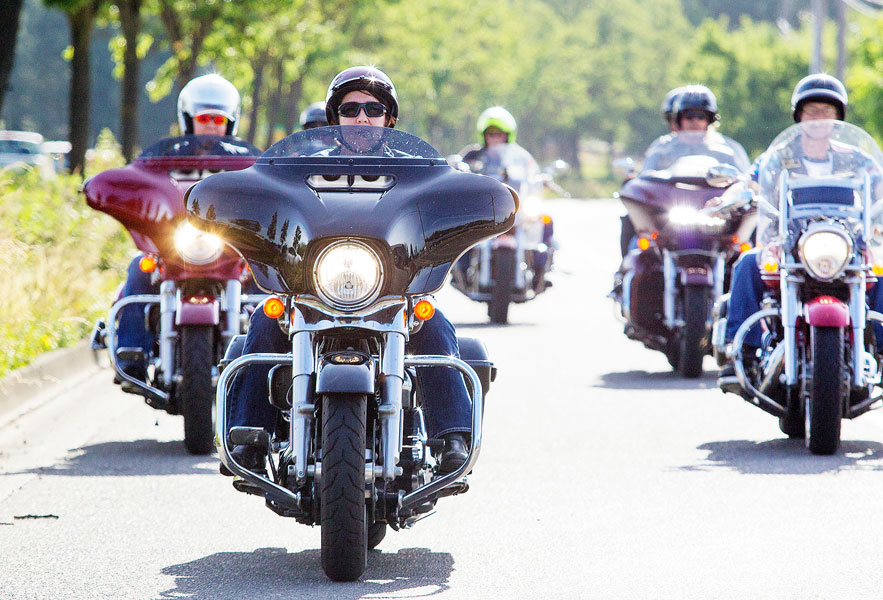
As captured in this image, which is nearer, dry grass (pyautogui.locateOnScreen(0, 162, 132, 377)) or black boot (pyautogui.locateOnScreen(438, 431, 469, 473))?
black boot (pyautogui.locateOnScreen(438, 431, 469, 473))

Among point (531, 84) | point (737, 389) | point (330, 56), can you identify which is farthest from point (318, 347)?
point (531, 84)

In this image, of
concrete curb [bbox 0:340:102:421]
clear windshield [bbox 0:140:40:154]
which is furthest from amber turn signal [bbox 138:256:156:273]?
clear windshield [bbox 0:140:40:154]

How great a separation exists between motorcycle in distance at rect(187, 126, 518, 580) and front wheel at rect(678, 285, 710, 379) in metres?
6.18

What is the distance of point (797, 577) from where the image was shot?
19.9 ft

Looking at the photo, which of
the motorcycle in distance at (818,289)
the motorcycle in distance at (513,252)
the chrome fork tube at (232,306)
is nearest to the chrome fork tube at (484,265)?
the motorcycle in distance at (513,252)

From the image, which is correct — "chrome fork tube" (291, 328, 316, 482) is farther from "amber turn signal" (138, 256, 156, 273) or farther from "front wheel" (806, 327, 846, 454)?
"amber turn signal" (138, 256, 156, 273)

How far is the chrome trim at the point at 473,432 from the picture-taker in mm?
5949

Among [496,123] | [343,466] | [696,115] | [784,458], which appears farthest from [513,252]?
[343,466]

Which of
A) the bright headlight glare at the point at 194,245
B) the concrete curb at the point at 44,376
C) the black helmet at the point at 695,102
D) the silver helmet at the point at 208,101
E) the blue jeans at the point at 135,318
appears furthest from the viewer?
the black helmet at the point at 695,102

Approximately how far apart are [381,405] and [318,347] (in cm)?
30

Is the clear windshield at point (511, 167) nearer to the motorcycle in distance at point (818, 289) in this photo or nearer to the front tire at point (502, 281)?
the front tire at point (502, 281)

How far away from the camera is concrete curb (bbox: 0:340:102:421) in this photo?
10.5m

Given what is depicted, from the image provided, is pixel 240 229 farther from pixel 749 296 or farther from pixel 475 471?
pixel 749 296

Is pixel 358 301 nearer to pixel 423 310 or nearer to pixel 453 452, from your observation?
pixel 423 310
